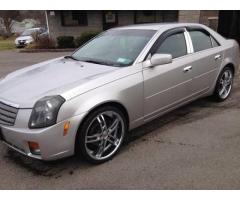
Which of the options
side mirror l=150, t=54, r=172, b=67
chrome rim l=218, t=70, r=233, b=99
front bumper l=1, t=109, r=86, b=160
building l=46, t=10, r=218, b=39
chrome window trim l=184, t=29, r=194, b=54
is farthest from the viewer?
building l=46, t=10, r=218, b=39

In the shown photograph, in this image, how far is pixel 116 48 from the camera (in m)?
4.08

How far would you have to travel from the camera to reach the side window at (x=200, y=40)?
4.52 meters

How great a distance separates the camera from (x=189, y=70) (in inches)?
167

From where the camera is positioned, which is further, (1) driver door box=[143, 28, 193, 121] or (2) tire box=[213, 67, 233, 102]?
(2) tire box=[213, 67, 233, 102]

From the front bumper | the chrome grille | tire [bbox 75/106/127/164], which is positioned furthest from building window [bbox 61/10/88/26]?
the front bumper

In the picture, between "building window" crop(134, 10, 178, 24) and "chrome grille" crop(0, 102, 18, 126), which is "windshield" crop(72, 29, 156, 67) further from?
"building window" crop(134, 10, 178, 24)

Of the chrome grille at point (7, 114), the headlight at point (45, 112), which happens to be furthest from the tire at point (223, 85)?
the chrome grille at point (7, 114)

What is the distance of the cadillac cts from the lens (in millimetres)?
2924

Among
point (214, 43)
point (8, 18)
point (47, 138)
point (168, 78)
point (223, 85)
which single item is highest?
point (214, 43)

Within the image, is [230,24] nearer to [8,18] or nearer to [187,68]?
[187,68]

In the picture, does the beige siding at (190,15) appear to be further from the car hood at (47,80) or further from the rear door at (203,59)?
the car hood at (47,80)

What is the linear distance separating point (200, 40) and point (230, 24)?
759 centimetres

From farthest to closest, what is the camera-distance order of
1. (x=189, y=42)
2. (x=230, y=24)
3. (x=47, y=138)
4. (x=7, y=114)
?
Answer: (x=230, y=24)
(x=189, y=42)
(x=7, y=114)
(x=47, y=138)

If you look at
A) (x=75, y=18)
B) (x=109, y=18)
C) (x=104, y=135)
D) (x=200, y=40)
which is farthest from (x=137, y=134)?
(x=75, y=18)
